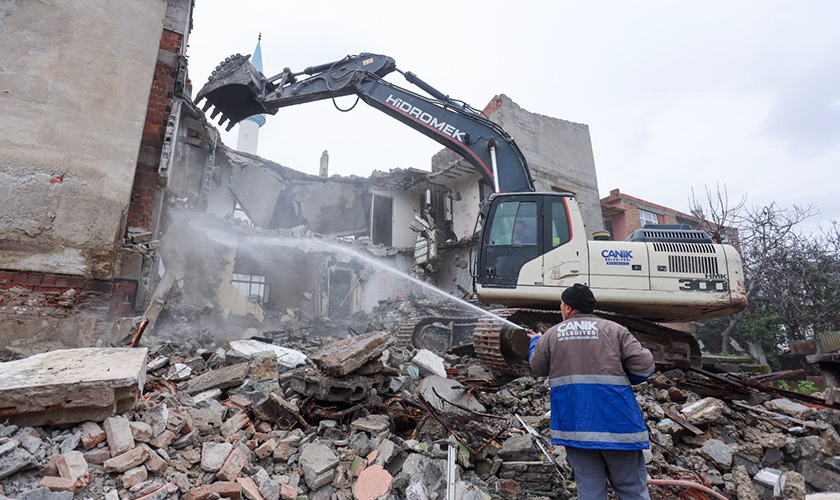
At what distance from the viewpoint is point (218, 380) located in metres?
4.20

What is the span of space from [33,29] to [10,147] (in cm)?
166

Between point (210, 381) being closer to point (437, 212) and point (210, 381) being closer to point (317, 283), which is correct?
point (317, 283)

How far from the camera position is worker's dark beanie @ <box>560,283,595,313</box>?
113 inches

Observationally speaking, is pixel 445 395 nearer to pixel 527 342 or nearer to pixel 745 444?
pixel 527 342

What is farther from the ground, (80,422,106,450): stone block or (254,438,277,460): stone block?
(80,422,106,450): stone block

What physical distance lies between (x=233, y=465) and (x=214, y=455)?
0.17m

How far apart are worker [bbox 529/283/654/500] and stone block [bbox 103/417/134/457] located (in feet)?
8.62

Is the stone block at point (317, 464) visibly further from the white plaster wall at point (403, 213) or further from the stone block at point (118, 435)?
the white plaster wall at point (403, 213)

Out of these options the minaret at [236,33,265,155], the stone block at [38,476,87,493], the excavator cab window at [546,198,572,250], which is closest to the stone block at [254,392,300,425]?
the stone block at [38,476,87,493]

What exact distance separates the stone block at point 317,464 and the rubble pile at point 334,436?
0.03 feet

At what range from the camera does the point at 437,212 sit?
16.6 metres

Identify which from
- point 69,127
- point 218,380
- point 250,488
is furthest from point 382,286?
point 250,488

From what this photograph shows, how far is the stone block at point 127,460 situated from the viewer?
2436mm

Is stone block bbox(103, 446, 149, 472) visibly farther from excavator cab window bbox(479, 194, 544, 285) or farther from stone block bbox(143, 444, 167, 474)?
excavator cab window bbox(479, 194, 544, 285)
